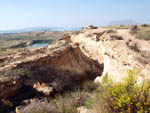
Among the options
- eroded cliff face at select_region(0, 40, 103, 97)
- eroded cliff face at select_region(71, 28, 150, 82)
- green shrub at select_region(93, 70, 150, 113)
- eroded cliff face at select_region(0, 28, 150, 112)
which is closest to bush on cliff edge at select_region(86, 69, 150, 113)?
green shrub at select_region(93, 70, 150, 113)

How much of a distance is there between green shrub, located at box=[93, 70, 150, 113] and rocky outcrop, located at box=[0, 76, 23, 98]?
377 cm

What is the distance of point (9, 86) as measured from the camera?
561 centimetres

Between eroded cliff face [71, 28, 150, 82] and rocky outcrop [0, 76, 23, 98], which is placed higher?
eroded cliff face [71, 28, 150, 82]

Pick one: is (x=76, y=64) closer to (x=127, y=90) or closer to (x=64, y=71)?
(x=64, y=71)

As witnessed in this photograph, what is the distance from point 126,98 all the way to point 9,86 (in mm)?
4469

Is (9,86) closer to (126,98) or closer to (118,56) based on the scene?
Result: (126,98)

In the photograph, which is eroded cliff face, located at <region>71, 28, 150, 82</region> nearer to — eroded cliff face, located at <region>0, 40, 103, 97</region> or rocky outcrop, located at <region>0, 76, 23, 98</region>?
eroded cliff face, located at <region>0, 40, 103, 97</region>

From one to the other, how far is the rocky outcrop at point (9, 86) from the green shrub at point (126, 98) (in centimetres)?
377

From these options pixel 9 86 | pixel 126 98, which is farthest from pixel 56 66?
pixel 126 98

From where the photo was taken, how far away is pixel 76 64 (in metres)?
10.7

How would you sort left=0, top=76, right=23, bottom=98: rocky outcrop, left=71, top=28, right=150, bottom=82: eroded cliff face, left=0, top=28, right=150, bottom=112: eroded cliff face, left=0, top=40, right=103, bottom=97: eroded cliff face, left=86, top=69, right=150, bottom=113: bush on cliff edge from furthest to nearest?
left=0, top=40, right=103, bottom=97: eroded cliff face < left=0, top=28, right=150, bottom=112: eroded cliff face < left=0, top=76, right=23, bottom=98: rocky outcrop < left=71, top=28, right=150, bottom=82: eroded cliff face < left=86, top=69, right=150, bottom=113: bush on cliff edge

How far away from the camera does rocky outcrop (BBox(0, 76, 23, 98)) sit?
5.44 meters

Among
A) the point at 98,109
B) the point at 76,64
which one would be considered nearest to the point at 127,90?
the point at 98,109

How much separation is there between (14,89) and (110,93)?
4.12 meters
